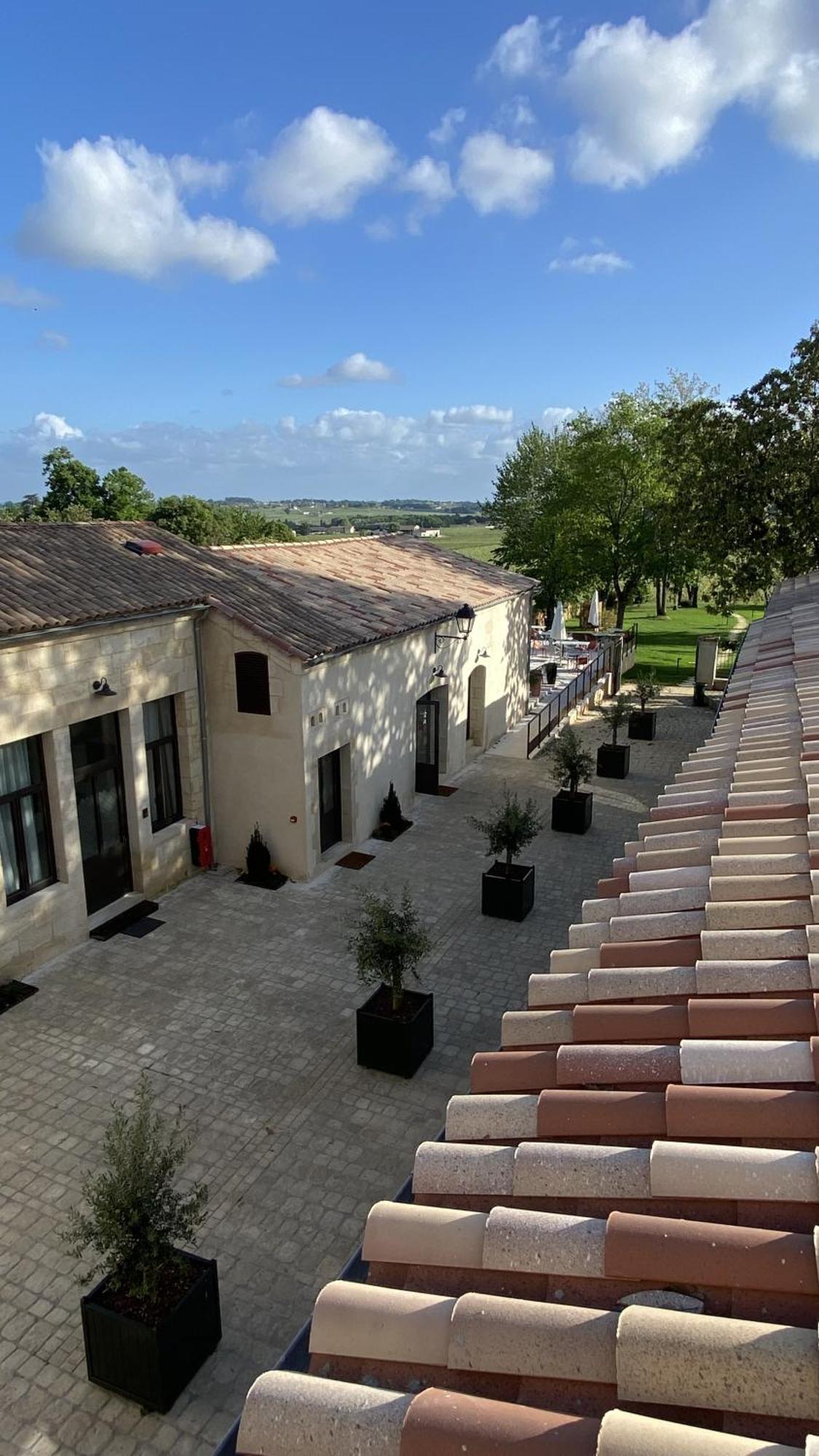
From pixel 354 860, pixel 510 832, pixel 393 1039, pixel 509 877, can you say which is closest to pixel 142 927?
pixel 354 860

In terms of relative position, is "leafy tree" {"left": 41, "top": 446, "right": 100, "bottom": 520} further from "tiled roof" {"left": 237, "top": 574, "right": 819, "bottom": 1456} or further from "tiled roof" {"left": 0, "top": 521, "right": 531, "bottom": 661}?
"tiled roof" {"left": 237, "top": 574, "right": 819, "bottom": 1456}

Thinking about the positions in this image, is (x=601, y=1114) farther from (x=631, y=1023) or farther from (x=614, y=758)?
(x=614, y=758)

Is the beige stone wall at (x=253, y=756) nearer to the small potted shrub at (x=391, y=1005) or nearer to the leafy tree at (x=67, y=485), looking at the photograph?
the small potted shrub at (x=391, y=1005)

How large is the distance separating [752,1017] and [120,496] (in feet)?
192

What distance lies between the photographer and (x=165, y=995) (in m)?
11.2

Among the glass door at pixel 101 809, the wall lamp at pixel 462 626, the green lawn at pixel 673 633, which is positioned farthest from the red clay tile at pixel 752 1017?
the green lawn at pixel 673 633

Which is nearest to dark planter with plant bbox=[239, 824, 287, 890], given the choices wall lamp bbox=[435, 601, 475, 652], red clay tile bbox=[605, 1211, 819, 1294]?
wall lamp bbox=[435, 601, 475, 652]

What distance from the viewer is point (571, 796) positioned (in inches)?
682

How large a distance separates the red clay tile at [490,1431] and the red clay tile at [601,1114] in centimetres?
128

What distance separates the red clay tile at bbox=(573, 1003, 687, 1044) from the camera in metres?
4.17

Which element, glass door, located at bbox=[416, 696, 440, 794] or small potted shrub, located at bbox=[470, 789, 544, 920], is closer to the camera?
small potted shrub, located at bbox=[470, 789, 544, 920]

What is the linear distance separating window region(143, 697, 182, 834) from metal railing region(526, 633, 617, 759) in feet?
35.4

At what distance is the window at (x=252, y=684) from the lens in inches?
553

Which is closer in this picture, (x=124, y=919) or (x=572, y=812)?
(x=124, y=919)
